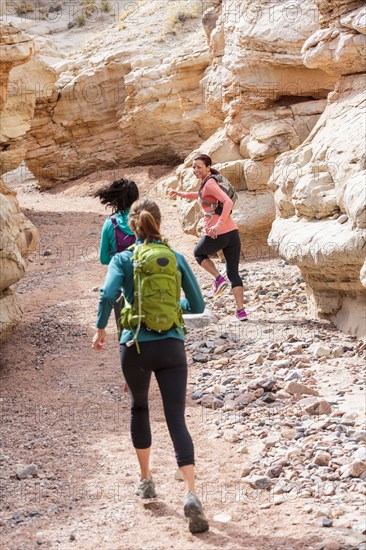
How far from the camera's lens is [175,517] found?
548cm

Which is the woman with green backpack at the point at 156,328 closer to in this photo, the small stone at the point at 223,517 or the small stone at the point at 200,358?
the small stone at the point at 223,517

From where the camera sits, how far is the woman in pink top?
31.9 ft

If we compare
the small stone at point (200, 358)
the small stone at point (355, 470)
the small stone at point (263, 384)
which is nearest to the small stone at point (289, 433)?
the small stone at point (355, 470)

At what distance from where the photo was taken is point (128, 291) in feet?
17.5

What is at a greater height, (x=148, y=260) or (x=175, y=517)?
(x=148, y=260)

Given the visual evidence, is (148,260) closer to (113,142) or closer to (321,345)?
(321,345)

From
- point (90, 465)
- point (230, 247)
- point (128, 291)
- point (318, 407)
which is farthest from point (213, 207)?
point (128, 291)

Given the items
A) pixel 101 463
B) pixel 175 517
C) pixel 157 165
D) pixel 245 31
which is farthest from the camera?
pixel 157 165

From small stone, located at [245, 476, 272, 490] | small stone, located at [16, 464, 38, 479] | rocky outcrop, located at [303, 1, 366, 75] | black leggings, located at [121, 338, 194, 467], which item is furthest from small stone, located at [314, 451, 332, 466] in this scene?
rocky outcrop, located at [303, 1, 366, 75]

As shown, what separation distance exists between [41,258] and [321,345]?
10188mm

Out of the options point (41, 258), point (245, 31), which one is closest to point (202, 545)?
point (245, 31)

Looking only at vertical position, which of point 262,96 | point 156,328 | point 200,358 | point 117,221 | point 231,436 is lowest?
point 200,358

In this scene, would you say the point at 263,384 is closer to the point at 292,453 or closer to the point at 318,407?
the point at 318,407

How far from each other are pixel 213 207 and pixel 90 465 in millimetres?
4300
